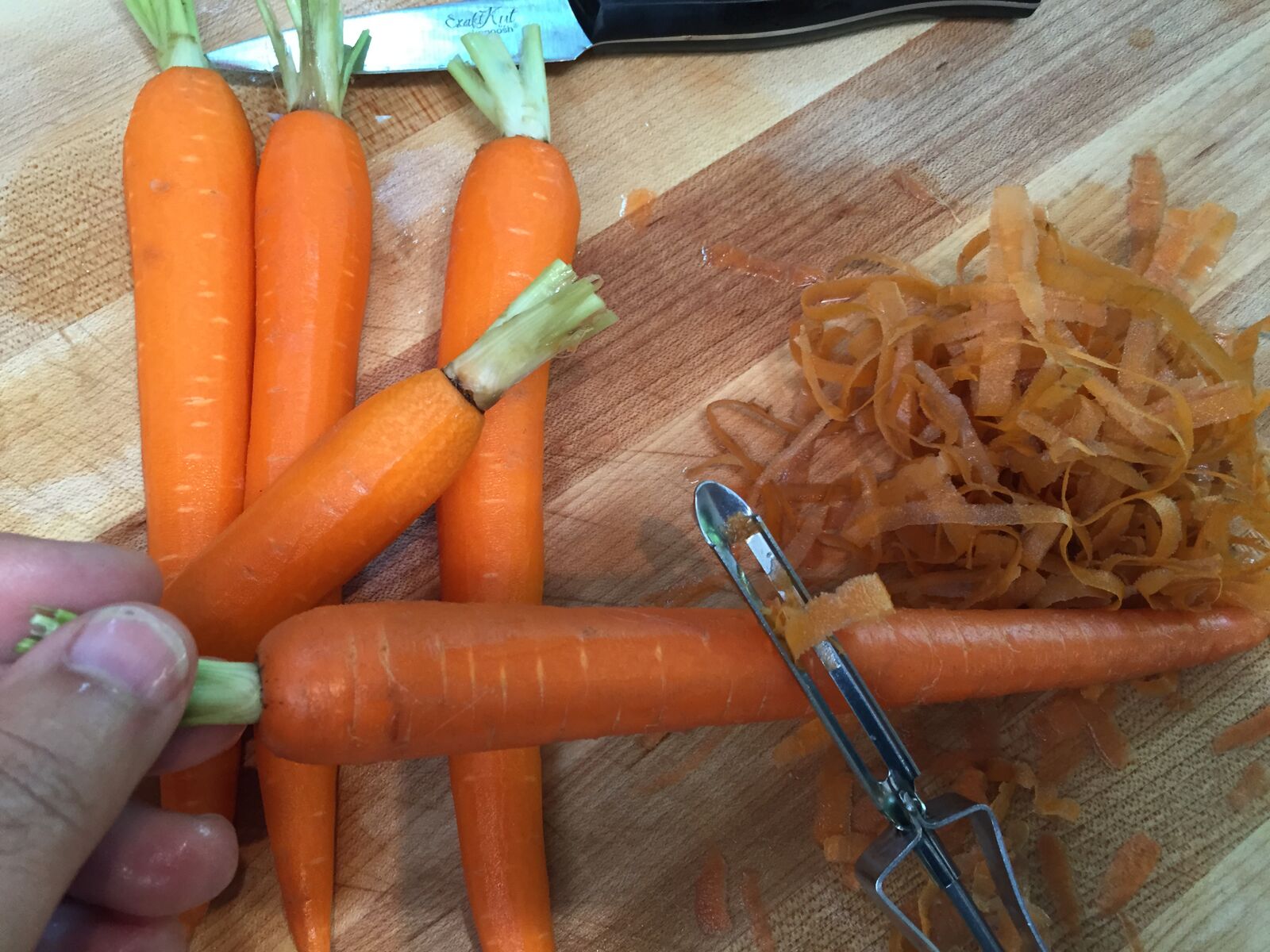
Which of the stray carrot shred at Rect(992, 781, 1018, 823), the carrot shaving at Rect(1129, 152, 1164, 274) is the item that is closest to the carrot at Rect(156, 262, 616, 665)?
the stray carrot shred at Rect(992, 781, 1018, 823)

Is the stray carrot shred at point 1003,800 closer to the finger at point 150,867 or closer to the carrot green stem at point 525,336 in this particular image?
the carrot green stem at point 525,336

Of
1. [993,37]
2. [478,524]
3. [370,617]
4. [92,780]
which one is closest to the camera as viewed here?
[92,780]

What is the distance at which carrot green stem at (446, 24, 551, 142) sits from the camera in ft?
4.79

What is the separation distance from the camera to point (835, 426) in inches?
58.2

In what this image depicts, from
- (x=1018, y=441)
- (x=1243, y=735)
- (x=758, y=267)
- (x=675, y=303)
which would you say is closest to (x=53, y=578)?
(x=675, y=303)

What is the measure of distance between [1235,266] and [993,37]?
64 cm

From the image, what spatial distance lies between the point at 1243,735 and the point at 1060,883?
0.40 m

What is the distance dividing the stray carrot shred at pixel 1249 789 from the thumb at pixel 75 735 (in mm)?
1537

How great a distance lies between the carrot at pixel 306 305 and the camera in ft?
3.98

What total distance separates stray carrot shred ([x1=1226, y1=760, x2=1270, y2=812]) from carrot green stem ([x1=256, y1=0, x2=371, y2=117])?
187 cm

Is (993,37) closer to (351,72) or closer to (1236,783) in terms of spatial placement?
(351,72)

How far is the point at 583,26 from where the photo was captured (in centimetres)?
158

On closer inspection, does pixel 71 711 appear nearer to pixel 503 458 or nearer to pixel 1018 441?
pixel 503 458

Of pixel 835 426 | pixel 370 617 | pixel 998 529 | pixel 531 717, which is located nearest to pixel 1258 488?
pixel 998 529
